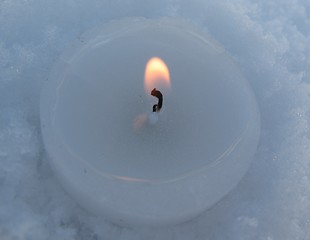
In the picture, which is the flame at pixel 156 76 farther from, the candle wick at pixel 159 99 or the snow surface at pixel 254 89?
the snow surface at pixel 254 89

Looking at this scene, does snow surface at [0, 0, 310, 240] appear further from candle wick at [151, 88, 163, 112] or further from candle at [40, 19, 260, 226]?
candle wick at [151, 88, 163, 112]

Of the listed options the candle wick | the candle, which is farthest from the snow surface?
the candle wick

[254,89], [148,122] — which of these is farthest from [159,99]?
[254,89]

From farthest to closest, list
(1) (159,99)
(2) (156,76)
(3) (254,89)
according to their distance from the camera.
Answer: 1. (3) (254,89)
2. (2) (156,76)
3. (1) (159,99)

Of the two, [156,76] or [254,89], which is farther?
[254,89]

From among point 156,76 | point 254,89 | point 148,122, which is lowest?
point 148,122

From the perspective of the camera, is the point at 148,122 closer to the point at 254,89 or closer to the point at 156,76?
the point at 156,76

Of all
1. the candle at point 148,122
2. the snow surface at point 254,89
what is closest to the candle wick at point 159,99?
the candle at point 148,122

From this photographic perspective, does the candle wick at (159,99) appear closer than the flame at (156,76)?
Yes
